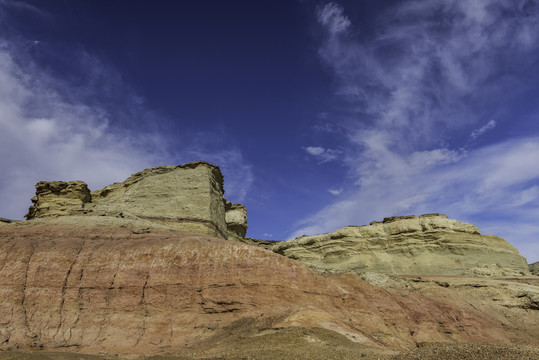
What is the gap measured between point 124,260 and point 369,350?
10.5m

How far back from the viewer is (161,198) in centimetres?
2950

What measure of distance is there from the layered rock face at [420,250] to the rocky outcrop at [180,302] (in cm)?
1141

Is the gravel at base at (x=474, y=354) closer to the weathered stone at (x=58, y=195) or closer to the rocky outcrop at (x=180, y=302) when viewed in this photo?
the rocky outcrop at (x=180, y=302)

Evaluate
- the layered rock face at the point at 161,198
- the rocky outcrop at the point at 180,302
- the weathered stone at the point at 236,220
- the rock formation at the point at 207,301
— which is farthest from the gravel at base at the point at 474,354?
the weathered stone at the point at 236,220

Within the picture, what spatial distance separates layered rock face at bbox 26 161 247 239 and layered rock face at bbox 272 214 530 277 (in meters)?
10.0

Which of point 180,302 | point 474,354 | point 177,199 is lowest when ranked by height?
point 474,354

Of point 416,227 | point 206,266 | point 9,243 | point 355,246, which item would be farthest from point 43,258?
point 416,227

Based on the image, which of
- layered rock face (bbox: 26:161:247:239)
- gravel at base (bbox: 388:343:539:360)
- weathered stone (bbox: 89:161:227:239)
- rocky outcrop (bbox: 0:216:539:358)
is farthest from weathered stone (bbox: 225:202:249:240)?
gravel at base (bbox: 388:343:539:360)

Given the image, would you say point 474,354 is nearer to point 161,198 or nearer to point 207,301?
point 207,301

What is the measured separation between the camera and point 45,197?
101ft

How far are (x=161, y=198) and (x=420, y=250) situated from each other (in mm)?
22734

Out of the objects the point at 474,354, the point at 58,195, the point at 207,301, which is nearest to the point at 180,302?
the point at 207,301

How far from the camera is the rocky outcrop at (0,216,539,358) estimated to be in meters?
12.6

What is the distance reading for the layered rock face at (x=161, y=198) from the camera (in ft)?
90.4
